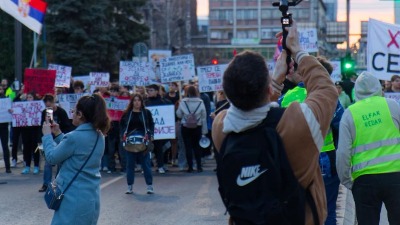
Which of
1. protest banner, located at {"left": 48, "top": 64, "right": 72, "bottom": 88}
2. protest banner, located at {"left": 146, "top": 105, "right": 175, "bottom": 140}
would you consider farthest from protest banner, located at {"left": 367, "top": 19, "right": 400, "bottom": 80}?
protest banner, located at {"left": 48, "top": 64, "right": 72, "bottom": 88}

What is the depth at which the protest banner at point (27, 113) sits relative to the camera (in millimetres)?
17422

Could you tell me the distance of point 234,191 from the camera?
395 cm

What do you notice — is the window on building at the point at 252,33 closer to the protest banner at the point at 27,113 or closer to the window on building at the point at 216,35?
the window on building at the point at 216,35

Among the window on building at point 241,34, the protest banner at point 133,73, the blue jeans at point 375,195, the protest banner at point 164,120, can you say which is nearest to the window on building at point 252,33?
the window on building at point 241,34

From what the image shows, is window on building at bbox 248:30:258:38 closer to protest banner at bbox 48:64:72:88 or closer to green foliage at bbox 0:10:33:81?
green foliage at bbox 0:10:33:81

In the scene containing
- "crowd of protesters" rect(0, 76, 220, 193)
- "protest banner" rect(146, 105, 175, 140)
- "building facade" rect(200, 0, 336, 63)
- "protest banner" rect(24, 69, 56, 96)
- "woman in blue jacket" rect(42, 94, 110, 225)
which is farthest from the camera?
"building facade" rect(200, 0, 336, 63)

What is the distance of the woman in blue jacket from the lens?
6.48 meters

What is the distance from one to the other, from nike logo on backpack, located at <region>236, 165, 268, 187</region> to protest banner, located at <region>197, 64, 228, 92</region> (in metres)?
17.7

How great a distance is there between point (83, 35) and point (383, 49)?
112ft

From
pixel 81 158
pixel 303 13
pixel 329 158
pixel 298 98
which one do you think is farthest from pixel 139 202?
pixel 303 13

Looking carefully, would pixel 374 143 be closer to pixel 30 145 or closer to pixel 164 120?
pixel 30 145

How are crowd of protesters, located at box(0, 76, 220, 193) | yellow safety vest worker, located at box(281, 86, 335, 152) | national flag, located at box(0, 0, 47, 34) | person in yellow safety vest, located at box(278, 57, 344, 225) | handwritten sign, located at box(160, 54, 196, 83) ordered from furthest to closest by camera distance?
handwritten sign, located at box(160, 54, 196, 83), national flag, located at box(0, 0, 47, 34), crowd of protesters, located at box(0, 76, 220, 193), person in yellow safety vest, located at box(278, 57, 344, 225), yellow safety vest worker, located at box(281, 86, 335, 152)

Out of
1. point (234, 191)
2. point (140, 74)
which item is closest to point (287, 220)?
point (234, 191)

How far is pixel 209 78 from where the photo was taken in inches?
859
